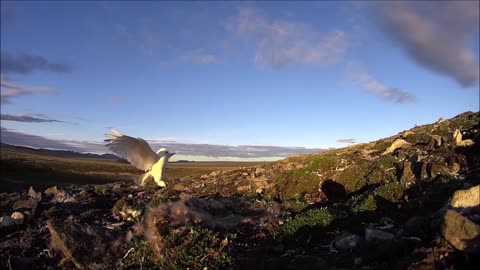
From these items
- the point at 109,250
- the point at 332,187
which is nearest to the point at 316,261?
the point at 109,250

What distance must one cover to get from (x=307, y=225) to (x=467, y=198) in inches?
150

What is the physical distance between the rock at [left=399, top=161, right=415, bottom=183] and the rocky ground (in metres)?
0.05

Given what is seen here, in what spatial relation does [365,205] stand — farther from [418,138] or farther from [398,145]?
[418,138]

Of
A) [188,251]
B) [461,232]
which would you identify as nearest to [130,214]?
[188,251]

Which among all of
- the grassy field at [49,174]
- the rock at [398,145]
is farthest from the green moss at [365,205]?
the grassy field at [49,174]

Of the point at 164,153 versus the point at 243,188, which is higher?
the point at 164,153

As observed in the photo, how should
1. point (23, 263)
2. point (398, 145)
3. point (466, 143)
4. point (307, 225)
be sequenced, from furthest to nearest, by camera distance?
point (398, 145) < point (466, 143) < point (23, 263) < point (307, 225)

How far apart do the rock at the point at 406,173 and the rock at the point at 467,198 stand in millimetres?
5907

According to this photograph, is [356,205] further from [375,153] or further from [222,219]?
[375,153]

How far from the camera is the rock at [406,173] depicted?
13.9 m

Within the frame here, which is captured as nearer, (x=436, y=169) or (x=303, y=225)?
(x=303, y=225)

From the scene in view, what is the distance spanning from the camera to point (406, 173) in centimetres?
1427

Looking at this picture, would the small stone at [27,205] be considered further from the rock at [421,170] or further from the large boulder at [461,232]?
the large boulder at [461,232]

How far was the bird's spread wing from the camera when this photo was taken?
17906mm
